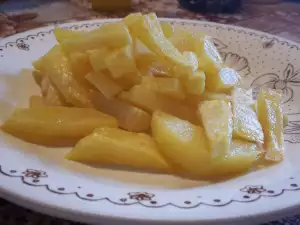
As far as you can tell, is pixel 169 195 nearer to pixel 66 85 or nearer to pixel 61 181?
pixel 61 181

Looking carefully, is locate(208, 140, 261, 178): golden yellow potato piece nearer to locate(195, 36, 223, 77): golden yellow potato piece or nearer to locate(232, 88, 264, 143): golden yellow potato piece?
locate(232, 88, 264, 143): golden yellow potato piece

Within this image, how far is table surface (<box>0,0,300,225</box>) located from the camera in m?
1.63

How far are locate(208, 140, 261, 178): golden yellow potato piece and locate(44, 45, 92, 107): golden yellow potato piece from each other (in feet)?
0.98

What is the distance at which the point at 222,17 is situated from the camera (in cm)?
183

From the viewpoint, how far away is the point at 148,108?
0.81 metres

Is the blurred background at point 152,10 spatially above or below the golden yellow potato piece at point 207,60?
below

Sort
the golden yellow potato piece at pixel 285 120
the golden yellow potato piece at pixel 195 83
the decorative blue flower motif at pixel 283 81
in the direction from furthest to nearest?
the decorative blue flower motif at pixel 283 81 < the golden yellow potato piece at pixel 285 120 < the golden yellow potato piece at pixel 195 83

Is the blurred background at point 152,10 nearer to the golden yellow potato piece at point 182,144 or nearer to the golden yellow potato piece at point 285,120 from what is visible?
the golden yellow potato piece at point 285,120

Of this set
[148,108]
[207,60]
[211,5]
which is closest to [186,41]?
[207,60]

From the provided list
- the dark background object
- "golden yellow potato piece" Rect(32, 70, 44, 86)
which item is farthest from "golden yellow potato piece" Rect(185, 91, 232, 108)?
the dark background object

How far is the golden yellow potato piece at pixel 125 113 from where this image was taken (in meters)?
0.80

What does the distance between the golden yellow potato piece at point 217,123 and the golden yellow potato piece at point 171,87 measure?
0.05 m

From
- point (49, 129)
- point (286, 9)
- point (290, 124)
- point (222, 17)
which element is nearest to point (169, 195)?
point (49, 129)

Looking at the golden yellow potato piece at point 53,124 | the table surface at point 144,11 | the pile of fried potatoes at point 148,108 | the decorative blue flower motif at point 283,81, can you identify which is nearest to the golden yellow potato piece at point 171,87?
the pile of fried potatoes at point 148,108
